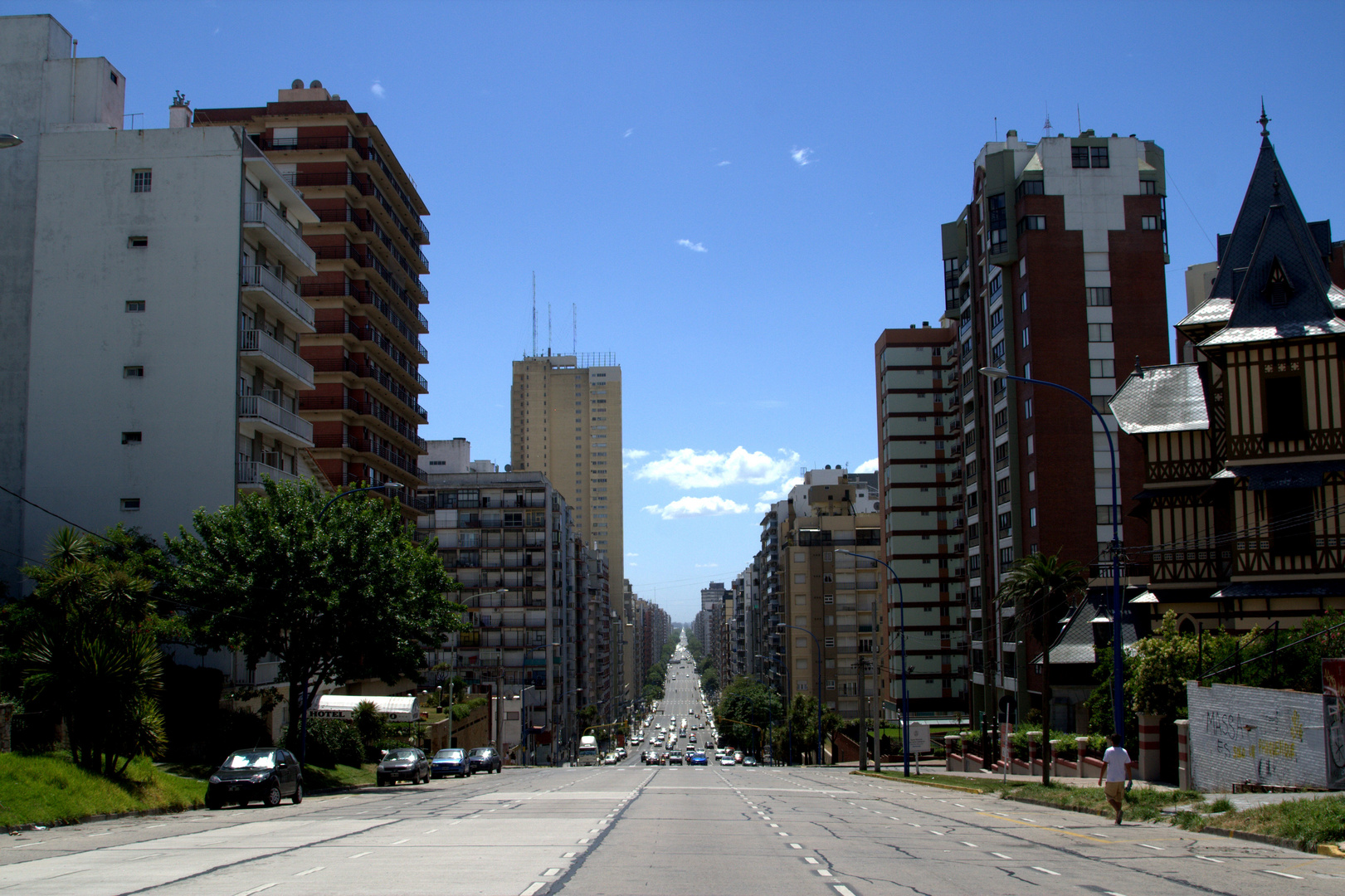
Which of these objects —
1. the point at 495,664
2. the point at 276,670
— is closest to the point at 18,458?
the point at 276,670

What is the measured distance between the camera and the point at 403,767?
4103 cm

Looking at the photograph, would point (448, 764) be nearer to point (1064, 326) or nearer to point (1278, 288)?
point (1278, 288)

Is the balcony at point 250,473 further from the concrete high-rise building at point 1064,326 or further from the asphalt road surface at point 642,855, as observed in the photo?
the concrete high-rise building at point 1064,326

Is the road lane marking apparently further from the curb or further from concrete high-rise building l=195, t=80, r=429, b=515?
concrete high-rise building l=195, t=80, r=429, b=515

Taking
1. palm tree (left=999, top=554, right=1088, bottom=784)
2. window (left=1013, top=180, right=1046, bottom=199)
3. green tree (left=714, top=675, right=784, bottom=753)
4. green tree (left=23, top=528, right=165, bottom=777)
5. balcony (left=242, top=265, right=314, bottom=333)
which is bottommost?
green tree (left=714, top=675, right=784, bottom=753)

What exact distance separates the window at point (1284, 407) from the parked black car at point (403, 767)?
3378 cm

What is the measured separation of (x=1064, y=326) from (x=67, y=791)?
57.7 meters

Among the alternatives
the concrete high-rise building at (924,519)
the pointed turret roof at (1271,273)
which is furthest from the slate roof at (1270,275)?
the concrete high-rise building at (924,519)

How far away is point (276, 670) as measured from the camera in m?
47.5

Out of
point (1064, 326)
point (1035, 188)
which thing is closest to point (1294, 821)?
point (1064, 326)

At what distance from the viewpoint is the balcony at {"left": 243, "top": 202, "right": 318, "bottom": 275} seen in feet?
155

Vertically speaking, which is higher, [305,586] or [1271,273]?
[1271,273]

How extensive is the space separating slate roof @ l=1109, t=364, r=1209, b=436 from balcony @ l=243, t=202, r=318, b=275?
124 feet

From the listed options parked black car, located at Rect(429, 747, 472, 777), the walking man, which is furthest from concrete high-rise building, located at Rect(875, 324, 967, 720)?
the walking man
